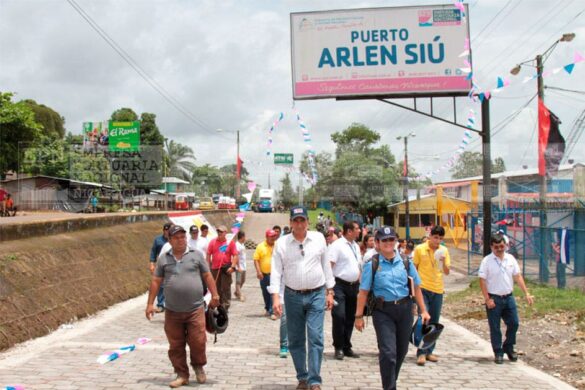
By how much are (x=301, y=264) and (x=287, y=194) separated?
293 feet

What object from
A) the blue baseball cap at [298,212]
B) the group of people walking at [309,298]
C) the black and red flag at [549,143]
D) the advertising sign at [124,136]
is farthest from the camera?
the advertising sign at [124,136]

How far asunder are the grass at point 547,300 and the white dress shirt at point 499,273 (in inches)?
73.2

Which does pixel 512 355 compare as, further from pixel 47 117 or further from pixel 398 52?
pixel 47 117

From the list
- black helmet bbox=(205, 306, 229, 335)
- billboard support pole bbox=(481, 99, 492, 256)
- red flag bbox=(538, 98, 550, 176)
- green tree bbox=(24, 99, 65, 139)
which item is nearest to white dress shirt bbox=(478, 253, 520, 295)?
black helmet bbox=(205, 306, 229, 335)

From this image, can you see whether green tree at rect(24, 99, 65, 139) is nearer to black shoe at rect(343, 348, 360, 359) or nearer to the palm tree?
the palm tree

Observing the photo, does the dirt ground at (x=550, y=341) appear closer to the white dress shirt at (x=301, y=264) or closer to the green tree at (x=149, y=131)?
the white dress shirt at (x=301, y=264)

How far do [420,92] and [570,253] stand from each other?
5.71 m

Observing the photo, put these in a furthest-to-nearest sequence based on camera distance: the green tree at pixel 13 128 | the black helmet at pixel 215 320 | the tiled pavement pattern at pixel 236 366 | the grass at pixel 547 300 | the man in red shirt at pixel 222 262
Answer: the green tree at pixel 13 128 < the man in red shirt at pixel 222 262 < the grass at pixel 547 300 < the black helmet at pixel 215 320 < the tiled pavement pattern at pixel 236 366

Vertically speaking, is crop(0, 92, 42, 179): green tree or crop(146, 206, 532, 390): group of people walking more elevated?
crop(0, 92, 42, 179): green tree

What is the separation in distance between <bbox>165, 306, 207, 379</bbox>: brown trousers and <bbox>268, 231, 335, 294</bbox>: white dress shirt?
0.86 meters

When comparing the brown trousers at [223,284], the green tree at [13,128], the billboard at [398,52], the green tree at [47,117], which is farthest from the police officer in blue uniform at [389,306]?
the green tree at [47,117]

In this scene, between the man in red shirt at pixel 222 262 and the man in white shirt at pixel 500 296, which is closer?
the man in white shirt at pixel 500 296

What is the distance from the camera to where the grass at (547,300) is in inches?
380

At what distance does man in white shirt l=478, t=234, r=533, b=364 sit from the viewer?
6844mm
